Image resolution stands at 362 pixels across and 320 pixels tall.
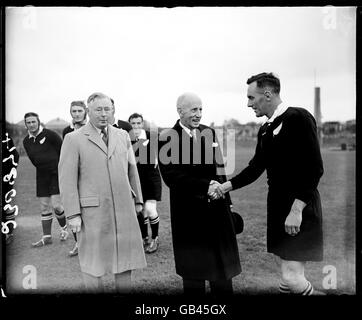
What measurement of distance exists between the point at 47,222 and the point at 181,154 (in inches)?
48.3

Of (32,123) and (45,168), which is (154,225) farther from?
(32,123)

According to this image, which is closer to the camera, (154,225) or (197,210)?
(197,210)

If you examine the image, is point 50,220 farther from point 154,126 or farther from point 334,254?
point 334,254

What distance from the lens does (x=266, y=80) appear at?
10.2ft

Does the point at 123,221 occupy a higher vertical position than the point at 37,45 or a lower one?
lower

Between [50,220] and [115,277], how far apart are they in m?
0.70

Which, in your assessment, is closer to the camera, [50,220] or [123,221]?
[123,221]

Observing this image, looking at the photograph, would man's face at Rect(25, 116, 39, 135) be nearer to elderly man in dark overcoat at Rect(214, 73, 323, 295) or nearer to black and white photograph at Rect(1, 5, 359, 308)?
black and white photograph at Rect(1, 5, 359, 308)

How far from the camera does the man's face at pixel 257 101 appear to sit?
308cm

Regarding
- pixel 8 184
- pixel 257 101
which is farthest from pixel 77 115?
pixel 257 101

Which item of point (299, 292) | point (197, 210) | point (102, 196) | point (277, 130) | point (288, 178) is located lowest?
point (299, 292)

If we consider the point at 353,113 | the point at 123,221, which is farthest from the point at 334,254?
the point at 123,221

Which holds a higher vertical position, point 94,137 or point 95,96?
point 95,96

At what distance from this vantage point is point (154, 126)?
313 cm
